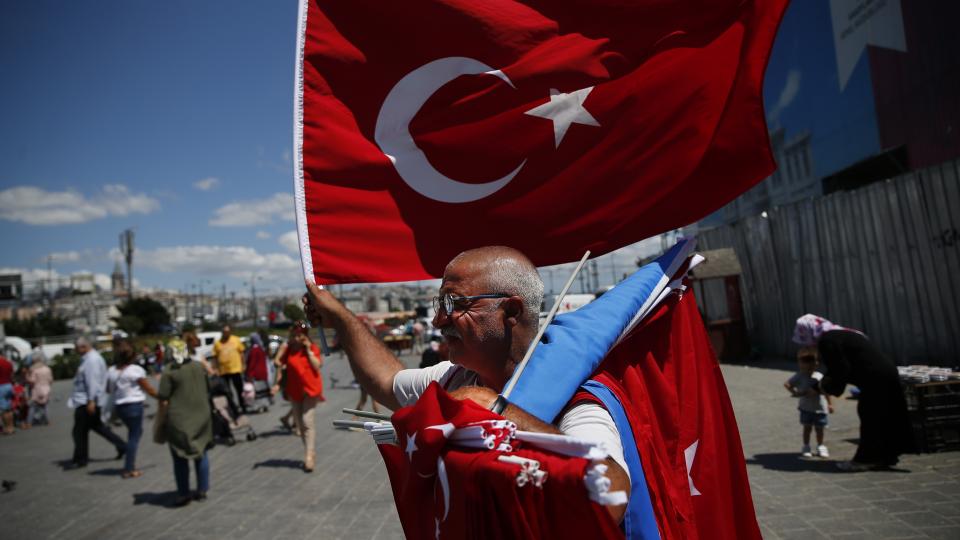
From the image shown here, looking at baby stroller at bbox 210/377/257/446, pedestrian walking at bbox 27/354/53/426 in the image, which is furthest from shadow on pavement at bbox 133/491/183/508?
pedestrian walking at bbox 27/354/53/426

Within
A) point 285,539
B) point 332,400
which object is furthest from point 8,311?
point 285,539

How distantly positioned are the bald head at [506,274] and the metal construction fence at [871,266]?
11.7m

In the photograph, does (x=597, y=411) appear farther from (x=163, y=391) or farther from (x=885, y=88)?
(x=885, y=88)

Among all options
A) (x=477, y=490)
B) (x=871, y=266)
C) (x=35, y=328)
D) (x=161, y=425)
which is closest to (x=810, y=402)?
(x=477, y=490)

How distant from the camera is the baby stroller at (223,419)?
33.6 feet

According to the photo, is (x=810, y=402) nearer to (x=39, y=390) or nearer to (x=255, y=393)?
(x=255, y=393)

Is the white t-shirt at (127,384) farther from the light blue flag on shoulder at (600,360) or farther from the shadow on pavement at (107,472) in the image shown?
the light blue flag on shoulder at (600,360)

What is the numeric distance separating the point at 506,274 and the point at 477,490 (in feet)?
2.66

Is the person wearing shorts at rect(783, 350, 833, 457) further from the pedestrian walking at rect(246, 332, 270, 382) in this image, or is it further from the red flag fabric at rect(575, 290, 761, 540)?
the pedestrian walking at rect(246, 332, 270, 382)

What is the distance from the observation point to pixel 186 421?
701cm

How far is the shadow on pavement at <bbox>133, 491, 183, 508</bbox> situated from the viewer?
7.14 metres

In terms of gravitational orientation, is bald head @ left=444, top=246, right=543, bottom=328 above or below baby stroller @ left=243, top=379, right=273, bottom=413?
above

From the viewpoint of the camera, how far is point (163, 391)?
7145mm

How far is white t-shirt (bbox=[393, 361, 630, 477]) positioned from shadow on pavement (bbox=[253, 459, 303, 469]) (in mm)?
6802
